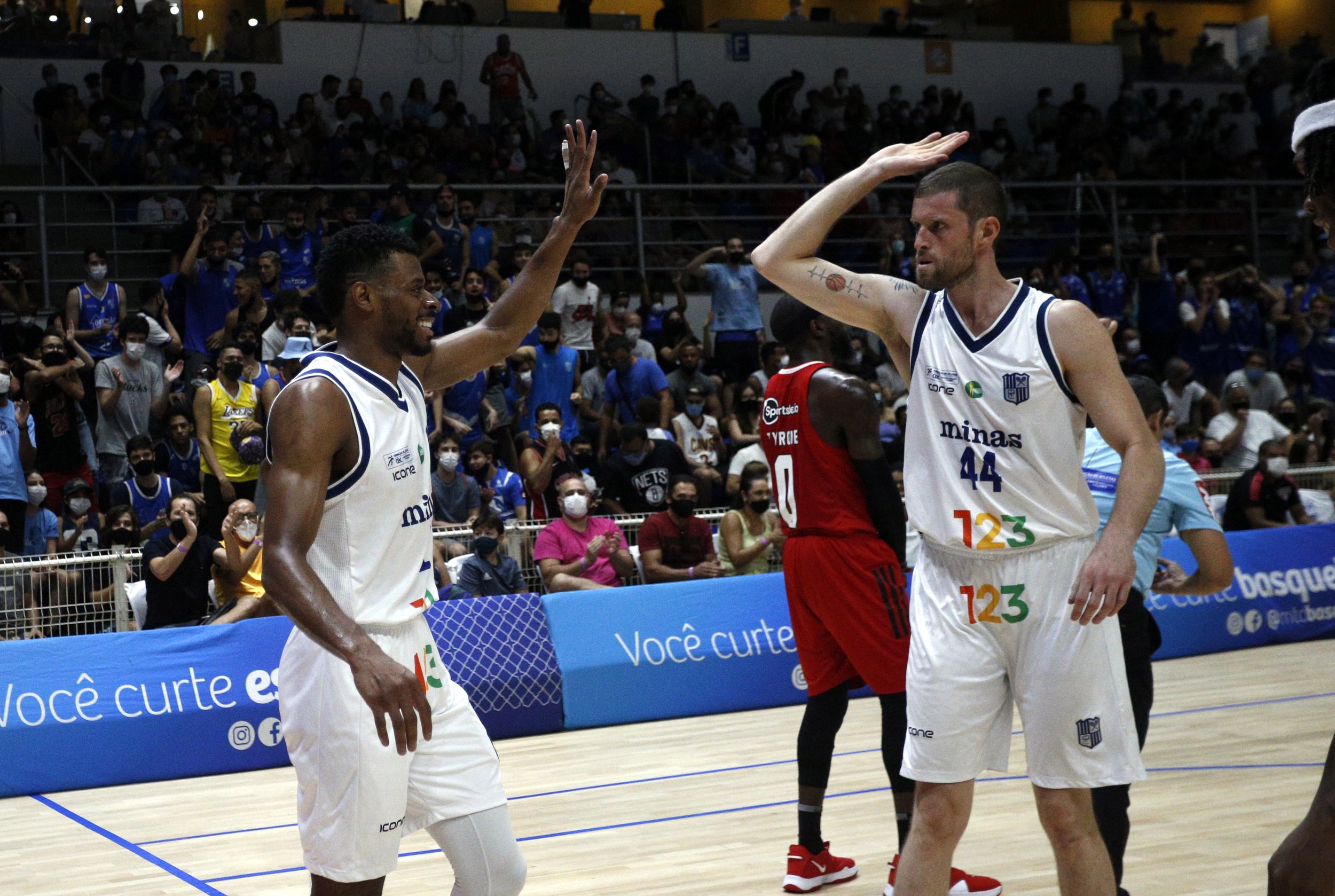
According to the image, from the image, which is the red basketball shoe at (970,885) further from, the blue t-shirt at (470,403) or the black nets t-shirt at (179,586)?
the blue t-shirt at (470,403)

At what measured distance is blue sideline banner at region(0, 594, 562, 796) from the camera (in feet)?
27.1

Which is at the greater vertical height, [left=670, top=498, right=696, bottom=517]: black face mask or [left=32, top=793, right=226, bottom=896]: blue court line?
[left=670, top=498, right=696, bottom=517]: black face mask

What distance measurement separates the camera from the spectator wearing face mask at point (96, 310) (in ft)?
40.3

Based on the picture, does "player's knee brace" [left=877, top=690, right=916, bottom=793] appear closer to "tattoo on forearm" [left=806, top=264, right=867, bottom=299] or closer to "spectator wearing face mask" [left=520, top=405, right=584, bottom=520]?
"tattoo on forearm" [left=806, top=264, right=867, bottom=299]

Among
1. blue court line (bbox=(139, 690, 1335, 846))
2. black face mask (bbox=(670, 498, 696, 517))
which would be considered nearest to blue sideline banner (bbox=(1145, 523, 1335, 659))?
blue court line (bbox=(139, 690, 1335, 846))

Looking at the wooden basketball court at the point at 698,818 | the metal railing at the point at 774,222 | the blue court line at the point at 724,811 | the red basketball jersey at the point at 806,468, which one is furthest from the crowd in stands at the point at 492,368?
the red basketball jersey at the point at 806,468

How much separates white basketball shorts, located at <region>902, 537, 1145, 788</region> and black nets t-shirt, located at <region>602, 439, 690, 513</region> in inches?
310

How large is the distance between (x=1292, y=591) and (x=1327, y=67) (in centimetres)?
1068

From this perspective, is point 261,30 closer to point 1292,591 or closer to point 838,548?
point 1292,591

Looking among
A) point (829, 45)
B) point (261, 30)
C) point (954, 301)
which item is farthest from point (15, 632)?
point (829, 45)

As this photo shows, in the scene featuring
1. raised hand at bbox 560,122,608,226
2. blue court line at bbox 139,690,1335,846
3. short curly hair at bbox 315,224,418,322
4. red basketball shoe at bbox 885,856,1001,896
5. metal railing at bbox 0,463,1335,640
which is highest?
raised hand at bbox 560,122,608,226

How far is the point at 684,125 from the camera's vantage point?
18781mm

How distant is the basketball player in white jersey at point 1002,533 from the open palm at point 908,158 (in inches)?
0.6

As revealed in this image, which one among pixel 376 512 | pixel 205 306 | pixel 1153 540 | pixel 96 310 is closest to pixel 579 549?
pixel 205 306
